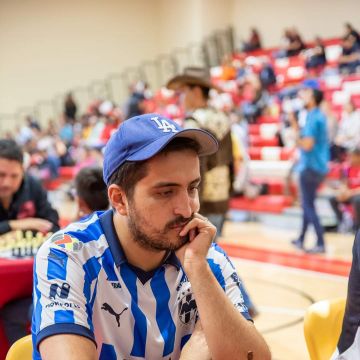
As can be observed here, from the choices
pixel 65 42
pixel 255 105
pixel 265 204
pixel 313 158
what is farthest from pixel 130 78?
pixel 313 158

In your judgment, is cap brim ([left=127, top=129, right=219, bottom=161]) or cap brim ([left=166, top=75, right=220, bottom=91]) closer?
cap brim ([left=127, top=129, right=219, bottom=161])

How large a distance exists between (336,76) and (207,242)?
12.2m

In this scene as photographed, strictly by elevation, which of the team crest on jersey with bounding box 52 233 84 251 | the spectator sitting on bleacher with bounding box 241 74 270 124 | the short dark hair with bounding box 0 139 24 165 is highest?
the team crest on jersey with bounding box 52 233 84 251

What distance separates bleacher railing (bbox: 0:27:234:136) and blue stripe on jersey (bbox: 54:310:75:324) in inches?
653

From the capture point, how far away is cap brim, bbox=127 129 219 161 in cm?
166

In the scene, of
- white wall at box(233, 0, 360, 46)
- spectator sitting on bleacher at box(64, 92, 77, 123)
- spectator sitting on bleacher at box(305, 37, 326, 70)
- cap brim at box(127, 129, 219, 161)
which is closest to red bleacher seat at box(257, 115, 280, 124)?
spectator sitting on bleacher at box(305, 37, 326, 70)

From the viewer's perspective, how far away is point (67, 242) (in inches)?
69.2

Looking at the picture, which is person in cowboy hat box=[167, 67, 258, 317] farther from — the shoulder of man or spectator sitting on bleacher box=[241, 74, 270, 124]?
spectator sitting on bleacher box=[241, 74, 270, 124]

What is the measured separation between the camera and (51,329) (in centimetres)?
161

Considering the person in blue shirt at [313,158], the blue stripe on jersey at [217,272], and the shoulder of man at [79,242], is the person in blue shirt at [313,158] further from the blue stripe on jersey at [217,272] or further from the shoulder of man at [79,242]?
the shoulder of man at [79,242]

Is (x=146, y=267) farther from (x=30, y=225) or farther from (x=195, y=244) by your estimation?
(x=30, y=225)

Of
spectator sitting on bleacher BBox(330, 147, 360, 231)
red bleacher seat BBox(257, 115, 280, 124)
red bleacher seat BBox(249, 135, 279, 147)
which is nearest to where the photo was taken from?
spectator sitting on bleacher BBox(330, 147, 360, 231)

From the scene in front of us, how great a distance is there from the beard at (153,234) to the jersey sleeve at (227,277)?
0.19 metres

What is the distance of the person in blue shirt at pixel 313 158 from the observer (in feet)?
22.1
